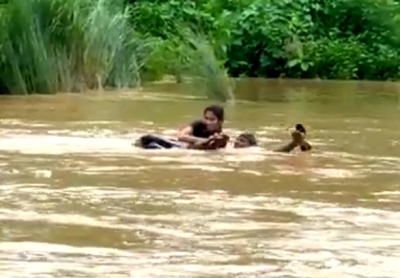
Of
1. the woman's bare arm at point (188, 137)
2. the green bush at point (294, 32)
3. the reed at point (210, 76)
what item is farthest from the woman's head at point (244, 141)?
the green bush at point (294, 32)

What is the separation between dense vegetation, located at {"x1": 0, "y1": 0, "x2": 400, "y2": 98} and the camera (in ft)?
62.1

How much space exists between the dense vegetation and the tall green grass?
2 cm

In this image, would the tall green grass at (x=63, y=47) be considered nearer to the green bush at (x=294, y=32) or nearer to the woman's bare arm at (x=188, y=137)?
the woman's bare arm at (x=188, y=137)

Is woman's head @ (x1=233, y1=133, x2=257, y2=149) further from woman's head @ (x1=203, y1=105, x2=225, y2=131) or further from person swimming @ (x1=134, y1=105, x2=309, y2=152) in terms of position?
woman's head @ (x1=203, y1=105, x2=225, y2=131)

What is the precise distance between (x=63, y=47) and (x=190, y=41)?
2.93 meters

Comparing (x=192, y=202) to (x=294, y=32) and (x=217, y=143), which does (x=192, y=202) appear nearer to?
(x=217, y=143)

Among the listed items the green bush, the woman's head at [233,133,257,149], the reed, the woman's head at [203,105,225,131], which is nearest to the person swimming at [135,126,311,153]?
the woman's head at [233,133,257,149]

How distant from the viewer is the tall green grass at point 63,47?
1844 cm

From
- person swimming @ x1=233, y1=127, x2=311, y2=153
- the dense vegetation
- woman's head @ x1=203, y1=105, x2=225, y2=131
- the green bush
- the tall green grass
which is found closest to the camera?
person swimming @ x1=233, y1=127, x2=311, y2=153

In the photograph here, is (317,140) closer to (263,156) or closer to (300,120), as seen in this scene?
(263,156)

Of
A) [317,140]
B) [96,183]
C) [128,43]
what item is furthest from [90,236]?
[128,43]

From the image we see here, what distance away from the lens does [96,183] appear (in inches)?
348

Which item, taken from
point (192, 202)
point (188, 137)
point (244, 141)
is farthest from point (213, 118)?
point (192, 202)

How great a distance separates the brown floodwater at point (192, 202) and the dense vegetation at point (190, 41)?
10.8 ft
